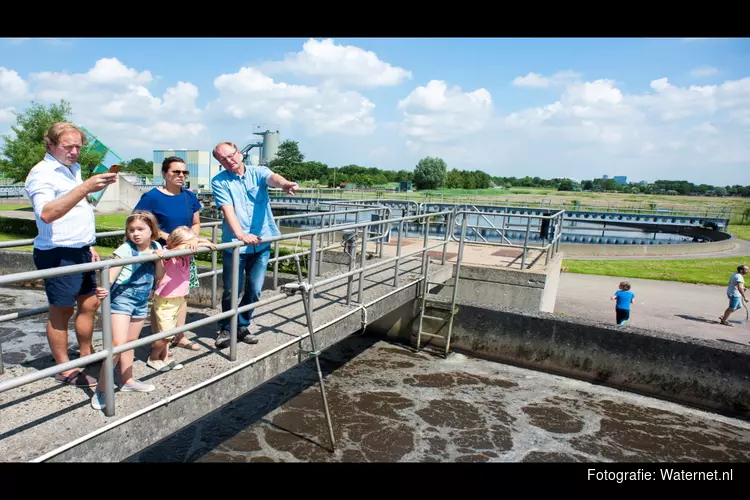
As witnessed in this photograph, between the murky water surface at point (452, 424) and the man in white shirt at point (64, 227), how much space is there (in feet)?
8.63

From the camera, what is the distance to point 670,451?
5414 mm

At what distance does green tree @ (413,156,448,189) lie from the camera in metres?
118

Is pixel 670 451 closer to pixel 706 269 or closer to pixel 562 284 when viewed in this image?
pixel 562 284

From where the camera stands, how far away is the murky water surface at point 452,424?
5.27 metres

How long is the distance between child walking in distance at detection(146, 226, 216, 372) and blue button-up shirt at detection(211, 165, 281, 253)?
1.50 feet

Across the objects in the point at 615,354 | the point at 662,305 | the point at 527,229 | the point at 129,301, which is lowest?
the point at 662,305

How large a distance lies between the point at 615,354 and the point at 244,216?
568 centimetres

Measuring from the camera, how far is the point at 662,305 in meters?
11.6

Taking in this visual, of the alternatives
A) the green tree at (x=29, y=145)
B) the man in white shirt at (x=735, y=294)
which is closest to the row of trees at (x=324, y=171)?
the green tree at (x=29, y=145)

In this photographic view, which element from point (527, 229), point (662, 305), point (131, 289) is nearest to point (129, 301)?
point (131, 289)

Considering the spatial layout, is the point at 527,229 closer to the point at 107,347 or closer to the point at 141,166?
the point at 107,347
